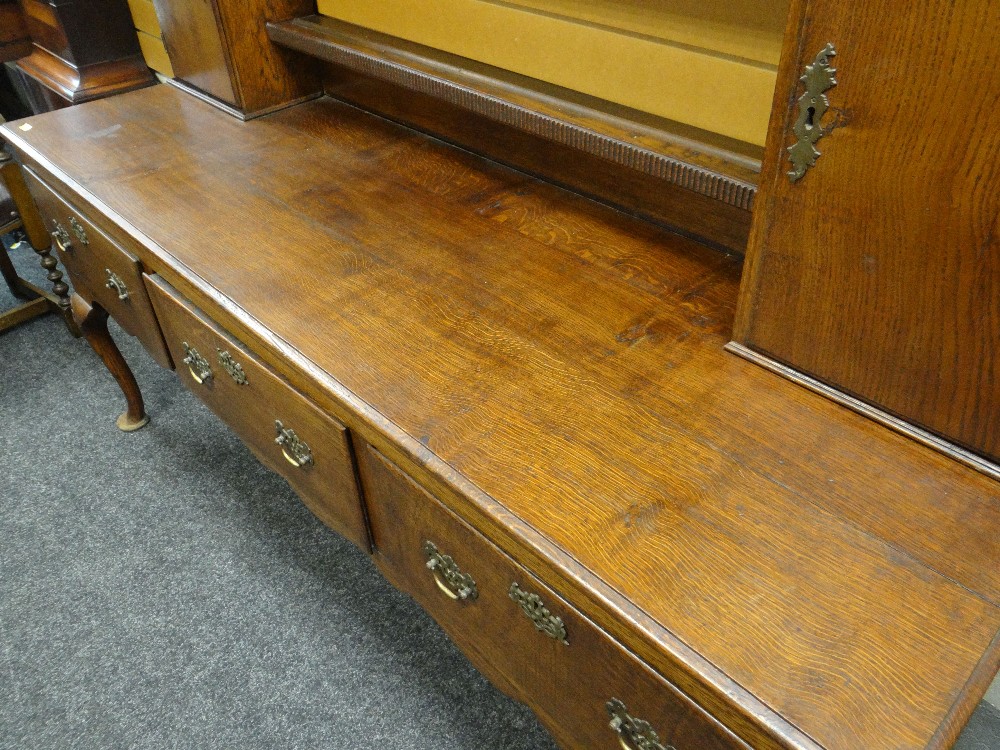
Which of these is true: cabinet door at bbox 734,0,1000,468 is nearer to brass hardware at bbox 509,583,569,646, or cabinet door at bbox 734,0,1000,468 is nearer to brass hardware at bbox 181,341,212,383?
brass hardware at bbox 509,583,569,646

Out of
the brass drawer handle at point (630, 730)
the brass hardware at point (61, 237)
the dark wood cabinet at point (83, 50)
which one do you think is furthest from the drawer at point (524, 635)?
the dark wood cabinet at point (83, 50)

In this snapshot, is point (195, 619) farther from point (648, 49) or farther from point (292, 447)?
point (648, 49)

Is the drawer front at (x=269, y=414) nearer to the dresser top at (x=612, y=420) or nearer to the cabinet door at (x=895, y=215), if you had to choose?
the dresser top at (x=612, y=420)

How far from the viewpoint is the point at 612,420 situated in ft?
2.41

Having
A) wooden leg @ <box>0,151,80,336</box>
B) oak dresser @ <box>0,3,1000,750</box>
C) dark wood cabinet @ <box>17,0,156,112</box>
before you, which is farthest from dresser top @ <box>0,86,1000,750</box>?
dark wood cabinet @ <box>17,0,156,112</box>

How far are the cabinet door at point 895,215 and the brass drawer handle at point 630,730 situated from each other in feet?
1.13

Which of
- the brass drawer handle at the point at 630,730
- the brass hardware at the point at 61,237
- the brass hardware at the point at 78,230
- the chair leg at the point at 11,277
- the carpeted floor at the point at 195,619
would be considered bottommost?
the carpeted floor at the point at 195,619

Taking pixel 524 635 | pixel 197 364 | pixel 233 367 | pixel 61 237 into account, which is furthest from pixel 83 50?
pixel 524 635

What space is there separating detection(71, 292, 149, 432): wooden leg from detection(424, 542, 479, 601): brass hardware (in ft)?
3.21

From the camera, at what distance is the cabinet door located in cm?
56

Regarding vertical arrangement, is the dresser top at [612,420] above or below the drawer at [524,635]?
above

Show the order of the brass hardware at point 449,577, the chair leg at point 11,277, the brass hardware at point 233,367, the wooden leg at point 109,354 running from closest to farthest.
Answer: the brass hardware at point 449,577
the brass hardware at point 233,367
the wooden leg at point 109,354
the chair leg at point 11,277

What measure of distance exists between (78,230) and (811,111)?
109 centimetres

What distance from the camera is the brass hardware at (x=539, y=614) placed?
2.17ft
